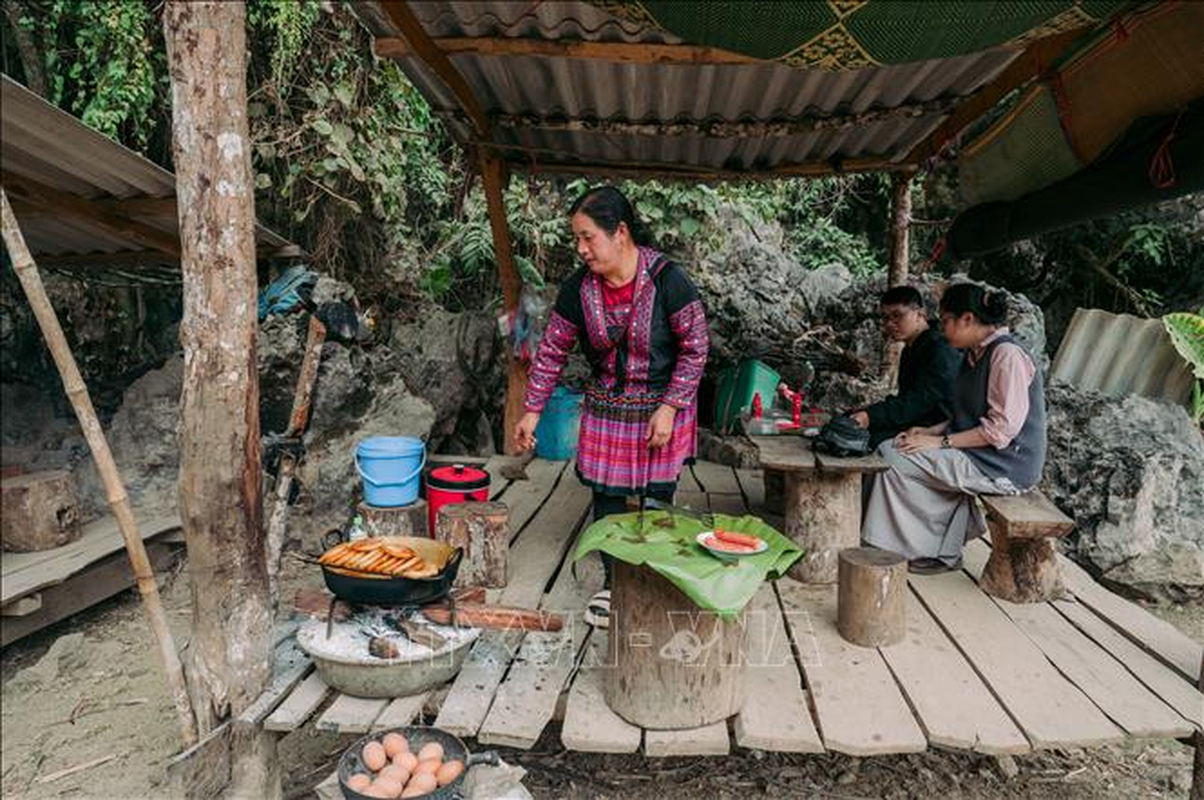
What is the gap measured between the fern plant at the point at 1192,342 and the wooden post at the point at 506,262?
597 centimetres

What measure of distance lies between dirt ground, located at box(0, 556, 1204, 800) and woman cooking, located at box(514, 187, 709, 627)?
0.83 meters

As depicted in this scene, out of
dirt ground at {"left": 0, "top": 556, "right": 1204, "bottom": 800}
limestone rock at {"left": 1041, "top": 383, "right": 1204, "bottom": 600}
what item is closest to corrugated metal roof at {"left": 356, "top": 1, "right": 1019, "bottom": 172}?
limestone rock at {"left": 1041, "top": 383, "right": 1204, "bottom": 600}

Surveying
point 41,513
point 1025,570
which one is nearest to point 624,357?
point 1025,570

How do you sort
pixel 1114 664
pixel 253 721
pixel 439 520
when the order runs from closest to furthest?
pixel 253 721 < pixel 1114 664 < pixel 439 520

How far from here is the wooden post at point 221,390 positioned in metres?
2.62

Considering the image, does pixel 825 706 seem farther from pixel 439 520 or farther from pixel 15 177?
pixel 15 177

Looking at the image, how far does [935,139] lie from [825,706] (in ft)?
14.6

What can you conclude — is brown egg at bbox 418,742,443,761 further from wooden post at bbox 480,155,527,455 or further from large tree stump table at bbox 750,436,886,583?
wooden post at bbox 480,155,527,455

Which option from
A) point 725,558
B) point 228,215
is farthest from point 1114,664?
point 228,215

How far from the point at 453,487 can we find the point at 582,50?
2.48 meters

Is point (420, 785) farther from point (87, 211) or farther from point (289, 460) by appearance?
point (87, 211)

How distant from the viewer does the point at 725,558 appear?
2.70m

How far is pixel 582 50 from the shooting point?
12.6 ft

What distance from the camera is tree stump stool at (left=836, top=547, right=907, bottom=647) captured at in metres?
3.36
